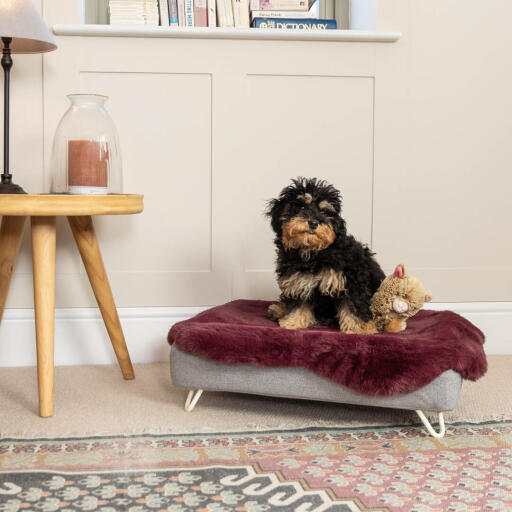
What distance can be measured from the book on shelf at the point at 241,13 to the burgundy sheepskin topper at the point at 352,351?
47.6 inches

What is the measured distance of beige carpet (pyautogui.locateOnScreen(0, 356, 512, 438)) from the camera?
68.2 inches

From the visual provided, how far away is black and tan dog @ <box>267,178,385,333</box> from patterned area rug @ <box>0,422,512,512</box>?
32cm

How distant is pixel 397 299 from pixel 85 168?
96 centimetres

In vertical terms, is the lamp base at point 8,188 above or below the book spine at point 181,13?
below

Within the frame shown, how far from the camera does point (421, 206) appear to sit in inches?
98.7

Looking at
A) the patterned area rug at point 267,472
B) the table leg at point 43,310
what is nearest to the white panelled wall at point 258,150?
the table leg at point 43,310

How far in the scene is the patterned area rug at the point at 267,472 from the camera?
4.19 feet

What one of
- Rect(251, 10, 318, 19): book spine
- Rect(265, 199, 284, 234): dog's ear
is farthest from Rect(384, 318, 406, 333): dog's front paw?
Rect(251, 10, 318, 19): book spine

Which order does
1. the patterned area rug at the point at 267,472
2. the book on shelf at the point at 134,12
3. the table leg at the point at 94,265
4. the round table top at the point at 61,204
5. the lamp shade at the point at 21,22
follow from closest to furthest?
the patterned area rug at the point at 267,472 → the round table top at the point at 61,204 → the lamp shade at the point at 21,22 → the table leg at the point at 94,265 → the book on shelf at the point at 134,12

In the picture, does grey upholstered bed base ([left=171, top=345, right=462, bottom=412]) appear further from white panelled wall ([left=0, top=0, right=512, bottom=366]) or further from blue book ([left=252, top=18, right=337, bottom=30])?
blue book ([left=252, top=18, right=337, bottom=30])

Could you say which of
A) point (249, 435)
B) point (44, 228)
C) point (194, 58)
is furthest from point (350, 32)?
point (249, 435)

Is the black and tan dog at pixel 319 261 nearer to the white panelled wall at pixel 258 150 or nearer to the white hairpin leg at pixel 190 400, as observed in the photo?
the white hairpin leg at pixel 190 400

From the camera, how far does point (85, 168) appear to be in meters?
2.00

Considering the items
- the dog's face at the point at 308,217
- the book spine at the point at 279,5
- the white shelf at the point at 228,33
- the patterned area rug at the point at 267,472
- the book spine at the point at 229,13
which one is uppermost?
the book spine at the point at 279,5
